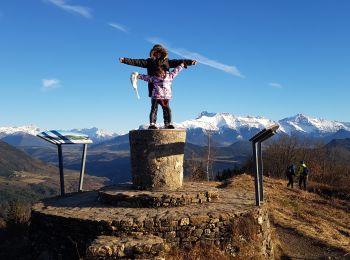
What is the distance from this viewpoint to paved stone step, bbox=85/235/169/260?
29.6 feet

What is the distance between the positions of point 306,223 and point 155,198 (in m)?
7.05

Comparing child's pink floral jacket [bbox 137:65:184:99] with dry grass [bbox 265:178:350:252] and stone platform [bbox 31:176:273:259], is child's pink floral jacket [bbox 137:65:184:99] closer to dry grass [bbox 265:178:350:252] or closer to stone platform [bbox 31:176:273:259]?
stone platform [bbox 31:176:273:259]

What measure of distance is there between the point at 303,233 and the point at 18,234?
1032cm

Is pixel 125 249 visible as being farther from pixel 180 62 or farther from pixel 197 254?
pixel 180 62

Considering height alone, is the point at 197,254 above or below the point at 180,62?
below

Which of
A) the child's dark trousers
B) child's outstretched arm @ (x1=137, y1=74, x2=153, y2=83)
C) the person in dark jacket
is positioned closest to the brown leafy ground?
the child's dark trousers

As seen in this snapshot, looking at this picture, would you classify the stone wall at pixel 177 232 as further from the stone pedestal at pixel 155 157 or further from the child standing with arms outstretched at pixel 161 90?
the child standing with arms outstretched at pixel 161 90

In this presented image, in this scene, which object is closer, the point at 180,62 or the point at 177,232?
the point at 177,232

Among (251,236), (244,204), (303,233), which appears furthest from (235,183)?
(251,236)

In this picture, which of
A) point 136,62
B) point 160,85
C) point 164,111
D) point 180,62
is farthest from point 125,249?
point 180,62

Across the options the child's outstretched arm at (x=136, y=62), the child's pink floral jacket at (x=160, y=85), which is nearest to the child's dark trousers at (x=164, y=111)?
the child's pink floral jacket at (x=160, y=85)

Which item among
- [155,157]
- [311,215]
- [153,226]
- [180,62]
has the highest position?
[180,62]

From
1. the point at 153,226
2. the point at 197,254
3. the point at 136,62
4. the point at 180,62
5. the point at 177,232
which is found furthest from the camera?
the point at 180,62

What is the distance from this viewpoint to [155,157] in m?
13.1
